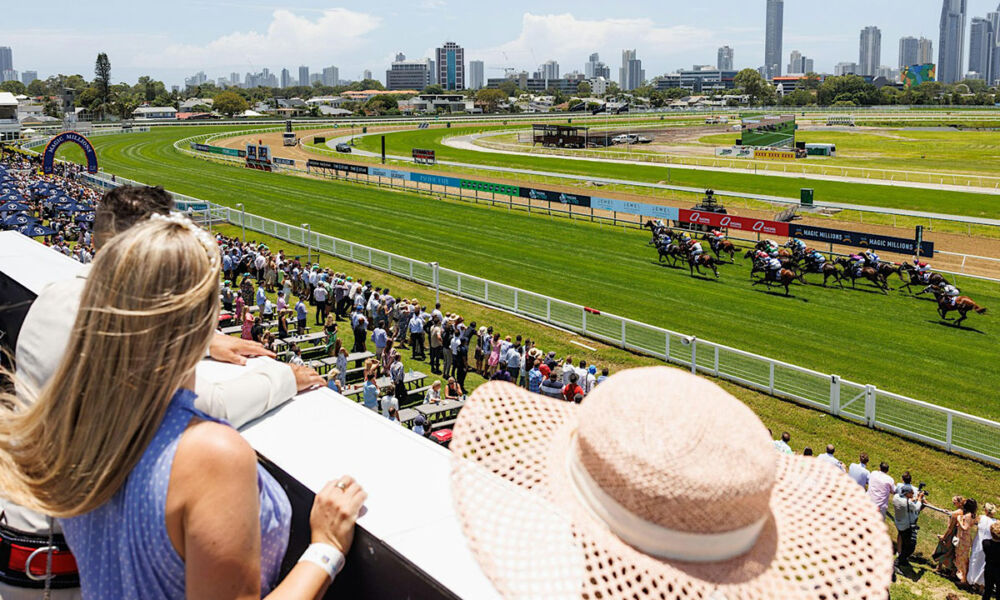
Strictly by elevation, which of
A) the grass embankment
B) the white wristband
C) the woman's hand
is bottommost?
the grass embankment

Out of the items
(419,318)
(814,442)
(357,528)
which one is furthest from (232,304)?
(357,528)

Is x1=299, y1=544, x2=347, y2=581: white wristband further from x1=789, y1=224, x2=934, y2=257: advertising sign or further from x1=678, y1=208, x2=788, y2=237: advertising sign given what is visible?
x1=678, y1=208, x2=788, y2=237: advertising sign

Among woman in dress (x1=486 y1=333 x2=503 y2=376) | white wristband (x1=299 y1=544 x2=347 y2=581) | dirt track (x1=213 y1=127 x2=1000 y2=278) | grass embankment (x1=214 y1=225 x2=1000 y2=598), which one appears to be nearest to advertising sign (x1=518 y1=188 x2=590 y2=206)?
dirt track (x1=213 y1=127 x2=1000 y2=278)

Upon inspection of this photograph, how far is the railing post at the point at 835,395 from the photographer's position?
47.6 ft

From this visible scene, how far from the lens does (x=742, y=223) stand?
30797mm

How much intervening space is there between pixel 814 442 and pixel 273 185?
41.0 metres

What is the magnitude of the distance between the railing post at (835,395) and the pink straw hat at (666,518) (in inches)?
534

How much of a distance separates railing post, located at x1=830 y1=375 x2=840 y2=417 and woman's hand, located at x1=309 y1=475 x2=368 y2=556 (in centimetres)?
1377

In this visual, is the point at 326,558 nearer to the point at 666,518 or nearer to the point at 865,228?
the point at 666,518

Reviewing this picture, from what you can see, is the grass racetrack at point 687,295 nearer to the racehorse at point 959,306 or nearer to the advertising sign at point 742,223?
the racehorse at point 959,306

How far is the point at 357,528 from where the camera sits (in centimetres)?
225

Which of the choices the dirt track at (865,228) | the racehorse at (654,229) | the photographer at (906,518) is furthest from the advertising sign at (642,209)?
the photographer at (906,518)

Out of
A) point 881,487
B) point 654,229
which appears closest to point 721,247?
point 654,229

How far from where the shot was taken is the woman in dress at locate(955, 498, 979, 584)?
9.61 m
